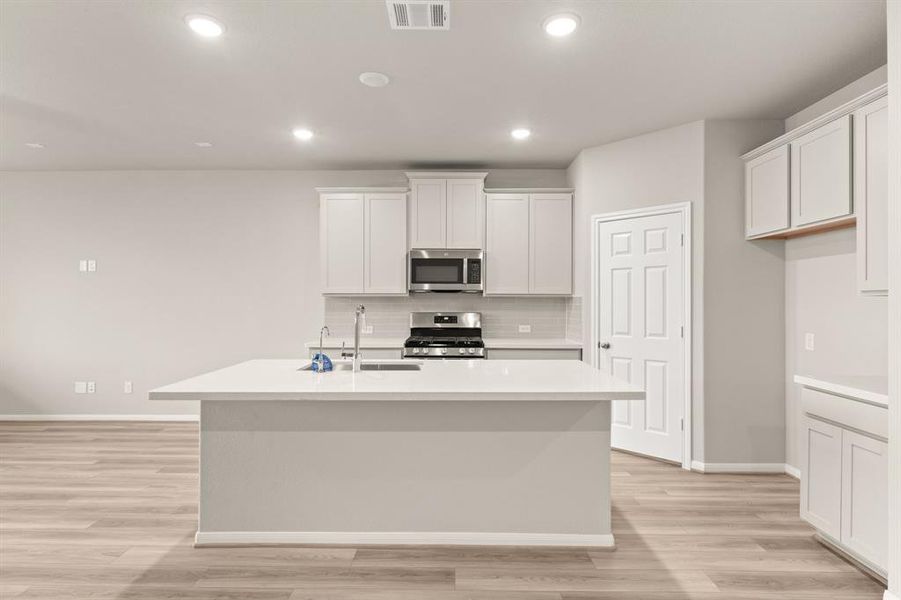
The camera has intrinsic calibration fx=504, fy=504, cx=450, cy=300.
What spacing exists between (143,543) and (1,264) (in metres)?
4.59

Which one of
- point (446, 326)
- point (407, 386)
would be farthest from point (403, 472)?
point (446, 326)

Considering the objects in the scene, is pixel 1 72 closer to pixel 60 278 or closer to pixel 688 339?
pixel 60 278

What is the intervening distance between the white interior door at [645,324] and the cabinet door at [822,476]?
4.02 feet

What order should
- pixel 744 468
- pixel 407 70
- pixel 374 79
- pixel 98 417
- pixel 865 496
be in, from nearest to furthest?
pixel 865 496 < pixel 407 70 < pixel 374 79 < pixel 744 468 < pixel 98 417

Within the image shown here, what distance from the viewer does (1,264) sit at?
17.9ft

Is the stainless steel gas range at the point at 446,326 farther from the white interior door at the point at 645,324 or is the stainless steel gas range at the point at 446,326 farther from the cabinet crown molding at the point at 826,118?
the cabinet crown molding at the point at 826,118

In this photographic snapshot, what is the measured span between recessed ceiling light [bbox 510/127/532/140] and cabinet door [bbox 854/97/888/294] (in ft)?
7.05

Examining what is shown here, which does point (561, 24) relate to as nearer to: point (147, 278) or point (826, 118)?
point (826, 118)

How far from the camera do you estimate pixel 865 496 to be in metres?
2.32

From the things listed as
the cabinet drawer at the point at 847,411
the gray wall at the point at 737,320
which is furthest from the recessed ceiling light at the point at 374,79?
the cabinet drawer at the point at 847,411

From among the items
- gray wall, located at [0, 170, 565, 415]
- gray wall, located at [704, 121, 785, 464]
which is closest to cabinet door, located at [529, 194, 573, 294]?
gray wall, located at [704, 121, 785, 464]

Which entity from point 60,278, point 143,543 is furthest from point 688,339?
point 60,278

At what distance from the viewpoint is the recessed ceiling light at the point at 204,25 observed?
2479mm

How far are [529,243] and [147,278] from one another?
13.4 feet
